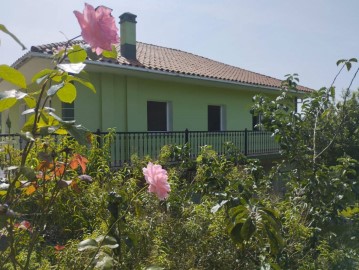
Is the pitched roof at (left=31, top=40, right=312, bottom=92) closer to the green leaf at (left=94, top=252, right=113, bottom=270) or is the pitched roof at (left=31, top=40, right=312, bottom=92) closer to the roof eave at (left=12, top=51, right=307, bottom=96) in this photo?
the roof eave at (left=12, top=51, right=307, bottom=96)

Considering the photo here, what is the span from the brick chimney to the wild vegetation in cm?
859

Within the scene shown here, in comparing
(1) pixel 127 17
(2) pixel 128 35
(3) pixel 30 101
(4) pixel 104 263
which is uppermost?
(1) pixel 127 17

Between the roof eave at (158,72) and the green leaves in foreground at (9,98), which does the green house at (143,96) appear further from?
the green leaves in foreground at (9,98)

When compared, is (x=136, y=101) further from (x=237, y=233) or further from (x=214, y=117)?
(x=237, y=233)

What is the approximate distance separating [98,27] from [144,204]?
1.45 m

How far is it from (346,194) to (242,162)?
42.5 inches

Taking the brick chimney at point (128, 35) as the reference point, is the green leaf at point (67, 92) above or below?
below

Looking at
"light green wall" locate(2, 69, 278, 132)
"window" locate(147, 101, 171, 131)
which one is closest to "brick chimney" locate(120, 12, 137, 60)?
"light green wall" locate(2, 69, 278, 132)

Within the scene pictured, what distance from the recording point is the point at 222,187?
271 centimetres

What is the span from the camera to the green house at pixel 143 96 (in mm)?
9961

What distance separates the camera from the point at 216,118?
48.3 ft

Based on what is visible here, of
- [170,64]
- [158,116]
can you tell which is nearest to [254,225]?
[158,116]

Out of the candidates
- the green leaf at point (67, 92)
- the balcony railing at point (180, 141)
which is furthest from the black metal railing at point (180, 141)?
the green leaf at point (67, 92)

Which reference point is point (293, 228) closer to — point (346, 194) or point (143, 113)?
point (346, 194)
